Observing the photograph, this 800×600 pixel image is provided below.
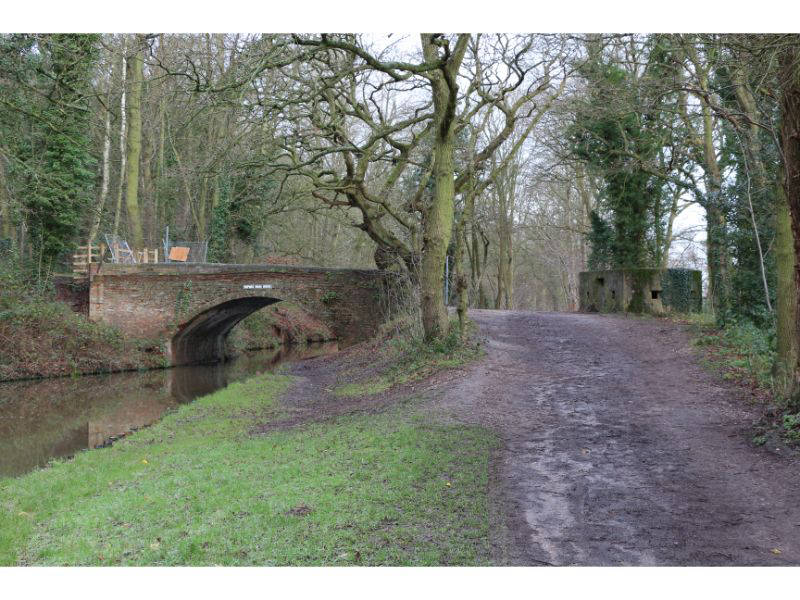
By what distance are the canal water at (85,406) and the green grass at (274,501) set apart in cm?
237

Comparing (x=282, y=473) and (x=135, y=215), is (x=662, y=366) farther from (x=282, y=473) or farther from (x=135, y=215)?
(x=135, y=215)

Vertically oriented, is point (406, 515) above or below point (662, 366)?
below

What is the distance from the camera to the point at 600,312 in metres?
19.6

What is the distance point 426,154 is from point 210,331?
10874mm

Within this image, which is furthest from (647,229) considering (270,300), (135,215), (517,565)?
(517,565)

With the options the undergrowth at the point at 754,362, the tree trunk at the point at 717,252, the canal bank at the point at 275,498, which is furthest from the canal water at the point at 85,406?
the tree trunk at the point at 717,252

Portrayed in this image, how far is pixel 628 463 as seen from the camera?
21.7 feet

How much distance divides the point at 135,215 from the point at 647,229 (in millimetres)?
15448

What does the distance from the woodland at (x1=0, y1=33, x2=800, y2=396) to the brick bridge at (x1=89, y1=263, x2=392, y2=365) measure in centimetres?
167

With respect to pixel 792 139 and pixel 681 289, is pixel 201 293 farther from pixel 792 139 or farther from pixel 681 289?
pixel 792 139

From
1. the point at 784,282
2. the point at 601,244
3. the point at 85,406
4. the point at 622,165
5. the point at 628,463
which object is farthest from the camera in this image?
the point at 601,244

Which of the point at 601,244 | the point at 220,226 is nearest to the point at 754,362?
the point at 601,244

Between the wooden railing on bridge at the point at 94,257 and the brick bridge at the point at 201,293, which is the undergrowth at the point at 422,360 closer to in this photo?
the brick bridge at the point at 201,293

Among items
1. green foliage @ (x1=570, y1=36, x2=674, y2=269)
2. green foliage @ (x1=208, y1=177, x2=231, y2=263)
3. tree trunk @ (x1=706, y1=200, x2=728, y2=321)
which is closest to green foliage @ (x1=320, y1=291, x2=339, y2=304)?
green foliage @ (x1=208, y1=177, x2=231, y2=263)
